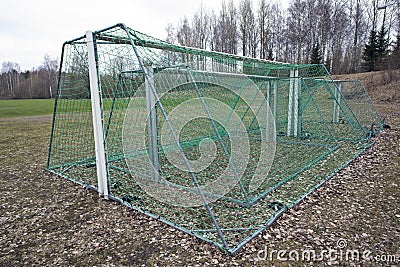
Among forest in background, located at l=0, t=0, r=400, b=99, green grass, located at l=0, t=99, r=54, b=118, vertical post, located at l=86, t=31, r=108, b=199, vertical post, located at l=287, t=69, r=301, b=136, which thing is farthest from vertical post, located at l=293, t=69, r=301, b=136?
forest in background, located at l=0, t=0, r=400, b=99

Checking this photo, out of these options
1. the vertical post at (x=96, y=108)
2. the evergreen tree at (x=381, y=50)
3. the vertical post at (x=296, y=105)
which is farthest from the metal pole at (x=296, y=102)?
the evergreen tree at (x=381, y=50)

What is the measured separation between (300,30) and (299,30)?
4.1 inches

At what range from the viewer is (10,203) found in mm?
3609

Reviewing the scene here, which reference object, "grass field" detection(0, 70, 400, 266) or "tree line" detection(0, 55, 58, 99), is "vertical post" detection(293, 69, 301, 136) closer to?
"grass field" detection(0, 70, 400, 266)

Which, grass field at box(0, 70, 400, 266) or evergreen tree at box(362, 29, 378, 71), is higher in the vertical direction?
evergreen tree at box(362, 29, 378, 71)

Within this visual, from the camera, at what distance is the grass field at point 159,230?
→ 2.33 m

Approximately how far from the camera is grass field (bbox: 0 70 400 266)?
7.63ft

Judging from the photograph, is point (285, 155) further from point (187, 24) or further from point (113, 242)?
point (187, 24)

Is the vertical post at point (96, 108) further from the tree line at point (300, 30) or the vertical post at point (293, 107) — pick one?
the tree line at point (300, 30)

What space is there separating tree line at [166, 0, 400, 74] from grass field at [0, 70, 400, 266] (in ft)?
73.5

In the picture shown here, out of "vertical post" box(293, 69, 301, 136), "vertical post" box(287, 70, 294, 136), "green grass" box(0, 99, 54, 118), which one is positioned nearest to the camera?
"vertical post" box(293, 69, 301, 136)

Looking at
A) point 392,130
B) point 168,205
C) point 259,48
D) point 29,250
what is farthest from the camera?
point 259,48

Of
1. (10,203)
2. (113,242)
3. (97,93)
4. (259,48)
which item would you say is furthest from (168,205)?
(259,48)

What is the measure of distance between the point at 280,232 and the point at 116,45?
332 cm
